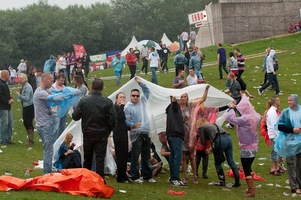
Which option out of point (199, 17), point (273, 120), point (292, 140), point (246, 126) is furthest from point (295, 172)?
point (199, 17)

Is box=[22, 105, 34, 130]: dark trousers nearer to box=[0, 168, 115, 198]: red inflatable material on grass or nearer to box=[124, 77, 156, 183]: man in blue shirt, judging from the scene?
box=[124, 77, 156, 183]: man in blue shirt

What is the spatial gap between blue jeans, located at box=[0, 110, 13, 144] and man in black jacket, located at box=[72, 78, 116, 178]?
7.76m

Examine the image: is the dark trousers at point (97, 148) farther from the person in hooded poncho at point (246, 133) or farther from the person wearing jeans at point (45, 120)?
the person in hooded poncho at point (246, 133)

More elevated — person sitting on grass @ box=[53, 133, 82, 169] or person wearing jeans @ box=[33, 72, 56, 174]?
person wearing jeans @ box=[33, 72, 56, 174]

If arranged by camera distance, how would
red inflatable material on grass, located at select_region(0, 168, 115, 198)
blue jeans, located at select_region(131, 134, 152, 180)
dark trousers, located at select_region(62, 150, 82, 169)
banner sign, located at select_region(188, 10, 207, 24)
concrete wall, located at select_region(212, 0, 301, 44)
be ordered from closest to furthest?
red inflatable material on grass, located at select_region(0, 168, 115, 198), dark trousers, located at select_region(62, 150, 82, 169), blue jeans, located at select_region(131, 134, 152, 180), concrete wall, located at select_region(212, 0, 301, 44), banner sign, located at select_region(188, 10, 207, 24)

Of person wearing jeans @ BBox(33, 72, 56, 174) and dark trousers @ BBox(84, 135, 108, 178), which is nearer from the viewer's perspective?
dark trousers @ BBox(84, 135, 108, 178)

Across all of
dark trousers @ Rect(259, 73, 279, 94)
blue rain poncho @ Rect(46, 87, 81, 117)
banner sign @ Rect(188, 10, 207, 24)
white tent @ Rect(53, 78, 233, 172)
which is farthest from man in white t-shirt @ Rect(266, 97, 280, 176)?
banner sign @ Rect(188, 10, 207, 24)

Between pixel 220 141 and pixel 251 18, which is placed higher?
pixel 251 18

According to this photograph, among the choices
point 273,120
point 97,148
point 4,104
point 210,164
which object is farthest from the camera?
point 4,104

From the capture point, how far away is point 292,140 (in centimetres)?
1478

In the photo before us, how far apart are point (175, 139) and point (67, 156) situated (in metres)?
2.31

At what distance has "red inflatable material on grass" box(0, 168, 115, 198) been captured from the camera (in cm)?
1246

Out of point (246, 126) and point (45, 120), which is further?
point (45, 120)

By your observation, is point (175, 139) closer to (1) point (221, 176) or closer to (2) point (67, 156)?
(1) point (221, 176)
